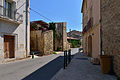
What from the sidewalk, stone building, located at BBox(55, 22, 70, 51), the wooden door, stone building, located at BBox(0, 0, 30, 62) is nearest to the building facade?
the sidewalk

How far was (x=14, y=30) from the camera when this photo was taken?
984cm

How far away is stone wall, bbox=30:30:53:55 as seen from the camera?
14488 millimetres

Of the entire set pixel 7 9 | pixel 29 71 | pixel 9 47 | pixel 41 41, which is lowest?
pixel 29 71

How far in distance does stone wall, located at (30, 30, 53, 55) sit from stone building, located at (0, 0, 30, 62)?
3404 mm

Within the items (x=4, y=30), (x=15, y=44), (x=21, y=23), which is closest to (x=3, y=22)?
(x=4, y=30)

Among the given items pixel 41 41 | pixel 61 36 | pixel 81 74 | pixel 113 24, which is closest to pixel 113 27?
pixel 113 24

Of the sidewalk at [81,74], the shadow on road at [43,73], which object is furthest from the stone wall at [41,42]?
the sidewalk at [81,74]

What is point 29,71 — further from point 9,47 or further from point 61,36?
point 61,36

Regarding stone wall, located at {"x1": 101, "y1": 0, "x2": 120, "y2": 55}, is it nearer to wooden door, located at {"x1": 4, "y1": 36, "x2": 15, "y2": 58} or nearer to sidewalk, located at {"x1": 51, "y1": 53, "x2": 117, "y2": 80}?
sidewalk, located at {"x1": 51, "y1": 53, "x2": 117, "y2": 80}

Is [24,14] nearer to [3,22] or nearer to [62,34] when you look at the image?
[3,22]

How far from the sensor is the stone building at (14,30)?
8672 mm

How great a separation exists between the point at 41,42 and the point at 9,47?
18.6 feet

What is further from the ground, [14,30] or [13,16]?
[13,16]

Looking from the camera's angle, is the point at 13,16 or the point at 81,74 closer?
the point at 81,74
